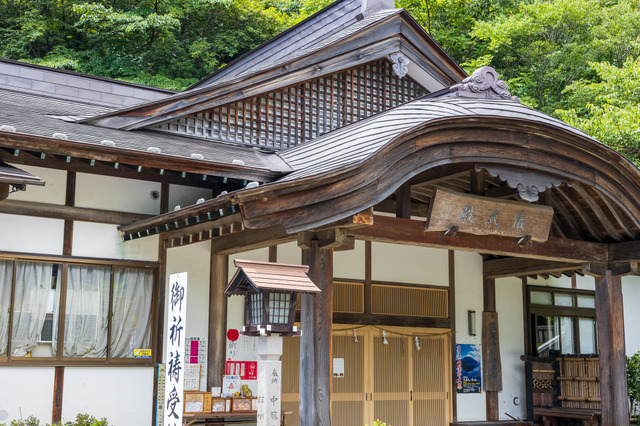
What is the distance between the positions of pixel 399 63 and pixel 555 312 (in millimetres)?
5476

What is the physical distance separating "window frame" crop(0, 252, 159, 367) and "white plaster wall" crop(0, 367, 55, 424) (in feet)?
0.33

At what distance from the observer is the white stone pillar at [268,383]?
5.86 m

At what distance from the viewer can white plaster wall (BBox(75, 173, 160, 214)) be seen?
859 cm

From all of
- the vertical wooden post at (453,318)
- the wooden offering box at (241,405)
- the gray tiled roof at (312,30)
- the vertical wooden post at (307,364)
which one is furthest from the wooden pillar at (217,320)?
the gray tiled roof at (312,30)

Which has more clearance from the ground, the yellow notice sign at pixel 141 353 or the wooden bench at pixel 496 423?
the yellow notice sign at pixel 141 353

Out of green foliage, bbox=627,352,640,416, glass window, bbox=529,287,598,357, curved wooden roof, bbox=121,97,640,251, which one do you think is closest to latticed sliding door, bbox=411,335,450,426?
glass window, bbox=529,287,598,357

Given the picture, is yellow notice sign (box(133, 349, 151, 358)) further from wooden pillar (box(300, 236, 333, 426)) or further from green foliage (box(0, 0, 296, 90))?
green foliage (box(0, 0, 296, 90))

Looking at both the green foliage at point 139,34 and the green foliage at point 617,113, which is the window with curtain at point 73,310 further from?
the green foliage at point 139,34

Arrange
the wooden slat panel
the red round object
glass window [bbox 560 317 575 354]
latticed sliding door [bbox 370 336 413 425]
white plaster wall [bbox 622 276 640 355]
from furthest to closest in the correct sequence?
white plaster wall [bbox 622 276 640 355] → glass window [bbox 560 317 575 354] → the wooden slat panel → latticed sliding door [bbox 370 336 413 425] → the red round object

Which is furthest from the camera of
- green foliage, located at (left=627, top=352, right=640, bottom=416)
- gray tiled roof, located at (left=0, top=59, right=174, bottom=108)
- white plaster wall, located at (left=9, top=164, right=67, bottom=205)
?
green foliage, located at (left=627, top=352, right=640, bottom=416)

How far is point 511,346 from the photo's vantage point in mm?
12094

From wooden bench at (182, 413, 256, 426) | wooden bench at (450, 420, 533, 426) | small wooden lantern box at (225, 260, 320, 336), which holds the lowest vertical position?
wooden bench at (450, 420, 533, 426)

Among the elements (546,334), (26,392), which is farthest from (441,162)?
(546,334)

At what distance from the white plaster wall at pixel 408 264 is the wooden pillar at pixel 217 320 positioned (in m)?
2.58
